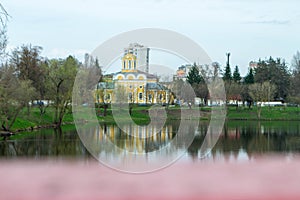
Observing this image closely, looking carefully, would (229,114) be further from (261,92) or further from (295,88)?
(295,88)

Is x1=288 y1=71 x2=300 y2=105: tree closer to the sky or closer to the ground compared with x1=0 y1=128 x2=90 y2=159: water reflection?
closer to the sky

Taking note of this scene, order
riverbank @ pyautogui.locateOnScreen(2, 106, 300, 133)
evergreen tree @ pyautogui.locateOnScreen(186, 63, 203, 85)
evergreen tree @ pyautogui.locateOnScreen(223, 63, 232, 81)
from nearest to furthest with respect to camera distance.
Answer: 1. riverbank @ pyautogui.locateOnScreen(2, 106, 300, 133)
2. evergreen tree @ pyautogui.locateOnScreen(186, 63, 203, 85)
3. evergreen tree @ pyautogui.locateOnScreen(223, 63, 232, 81)

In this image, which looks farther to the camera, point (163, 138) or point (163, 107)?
point (163, 107)

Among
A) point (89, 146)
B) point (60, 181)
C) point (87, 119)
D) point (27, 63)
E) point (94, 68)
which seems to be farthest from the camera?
point (87, 119)

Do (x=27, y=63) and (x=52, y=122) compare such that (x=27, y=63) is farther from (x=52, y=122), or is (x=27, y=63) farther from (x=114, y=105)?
(x=114, y=105)

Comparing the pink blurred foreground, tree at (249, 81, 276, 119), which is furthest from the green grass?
the pink blurred foreground

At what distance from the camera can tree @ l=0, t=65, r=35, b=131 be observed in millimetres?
34812

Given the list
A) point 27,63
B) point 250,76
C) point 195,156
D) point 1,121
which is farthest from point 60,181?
point 250,76

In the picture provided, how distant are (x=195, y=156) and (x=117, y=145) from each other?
6.54 meters

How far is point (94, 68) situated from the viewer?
1937 inches

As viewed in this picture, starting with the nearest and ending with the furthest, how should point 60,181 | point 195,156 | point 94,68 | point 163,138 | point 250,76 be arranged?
point 60,181 < point 195,156 < point 163,138 < point 94,68 < point 250,76

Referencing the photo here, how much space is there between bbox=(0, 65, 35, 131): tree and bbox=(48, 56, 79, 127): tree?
8007 mm

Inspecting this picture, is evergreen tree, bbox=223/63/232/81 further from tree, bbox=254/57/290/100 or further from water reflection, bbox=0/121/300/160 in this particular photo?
water reflection, bbox=0/121/300/160

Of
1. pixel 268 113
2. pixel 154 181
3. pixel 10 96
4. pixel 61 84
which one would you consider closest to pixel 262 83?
pixel 268 113
